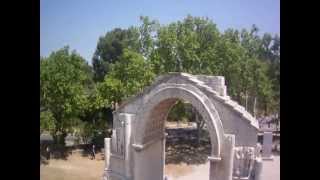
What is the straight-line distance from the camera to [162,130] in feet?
32.6

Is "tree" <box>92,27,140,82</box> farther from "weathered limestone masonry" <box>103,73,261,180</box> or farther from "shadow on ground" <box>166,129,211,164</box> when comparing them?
"weathered limestone masonry" <box>103,73,261,180</box>

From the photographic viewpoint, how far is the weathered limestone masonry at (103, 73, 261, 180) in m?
7.66

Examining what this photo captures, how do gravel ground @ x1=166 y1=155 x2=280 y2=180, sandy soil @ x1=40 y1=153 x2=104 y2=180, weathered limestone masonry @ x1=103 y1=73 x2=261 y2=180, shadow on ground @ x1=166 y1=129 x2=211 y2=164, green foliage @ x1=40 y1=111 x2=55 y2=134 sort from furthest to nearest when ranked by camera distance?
shadow on ground @ x1=166 y1=129 x2=211 y2=164 → green foliage @ x1=40 y1=111 x2=55 y2=134 → gravel ground @ x1=166 y1=155 x2=280 y2=180 → sandy soil @ x1=40 y1=153 x2=104 y2=180 → weathered limestone masonry @ x1=103 y1=73 x2=261 y2=180

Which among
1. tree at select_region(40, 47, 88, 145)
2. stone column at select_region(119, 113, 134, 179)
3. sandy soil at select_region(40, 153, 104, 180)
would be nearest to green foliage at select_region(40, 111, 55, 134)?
tree at select_region(40, 47, 88, 145)

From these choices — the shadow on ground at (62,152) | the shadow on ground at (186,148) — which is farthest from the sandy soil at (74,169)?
the shadow on ground at (186,148)

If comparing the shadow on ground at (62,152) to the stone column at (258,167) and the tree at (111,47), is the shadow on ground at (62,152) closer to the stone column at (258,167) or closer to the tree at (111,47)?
the tree at (111,47)

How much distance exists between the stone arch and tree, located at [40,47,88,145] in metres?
6.61

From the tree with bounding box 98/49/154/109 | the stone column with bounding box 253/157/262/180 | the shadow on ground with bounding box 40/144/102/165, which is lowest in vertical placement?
the shadow on ground with bounding box 40/144/102/165

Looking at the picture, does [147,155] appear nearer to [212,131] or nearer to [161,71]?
[212,131]

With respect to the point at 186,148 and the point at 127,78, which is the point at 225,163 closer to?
the point at 127,78

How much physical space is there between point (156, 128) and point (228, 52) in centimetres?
754

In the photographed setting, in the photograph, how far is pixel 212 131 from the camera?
26.2ft

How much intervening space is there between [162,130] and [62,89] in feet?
21.9
